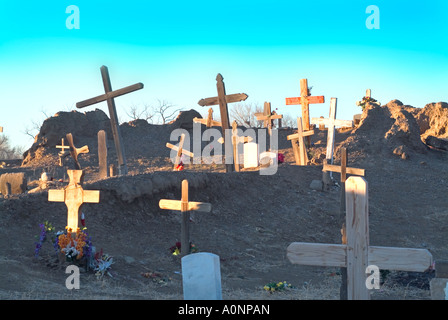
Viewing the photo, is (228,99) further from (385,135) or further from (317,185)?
(385,135)

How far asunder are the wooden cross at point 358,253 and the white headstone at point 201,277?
87 cm

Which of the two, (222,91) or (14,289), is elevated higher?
(222,91)

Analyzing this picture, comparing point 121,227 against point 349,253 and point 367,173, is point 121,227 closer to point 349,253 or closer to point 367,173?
point 349,253

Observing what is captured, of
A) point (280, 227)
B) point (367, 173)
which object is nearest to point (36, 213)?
point (280, 227)

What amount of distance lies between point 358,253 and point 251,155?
47.8 ft

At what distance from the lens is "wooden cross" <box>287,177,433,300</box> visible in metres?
5.88

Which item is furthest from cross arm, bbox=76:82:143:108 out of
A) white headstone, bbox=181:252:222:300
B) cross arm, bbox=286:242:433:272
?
cross arm, bbox=286:242:433:272

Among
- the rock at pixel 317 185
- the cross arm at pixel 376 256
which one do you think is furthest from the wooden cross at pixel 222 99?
the cross arm at pixel 376 256

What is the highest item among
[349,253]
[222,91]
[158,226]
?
Result: [222,91]

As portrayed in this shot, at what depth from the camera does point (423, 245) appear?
15.8 metres

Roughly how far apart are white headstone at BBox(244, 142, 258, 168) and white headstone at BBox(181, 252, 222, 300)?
14.0 meters

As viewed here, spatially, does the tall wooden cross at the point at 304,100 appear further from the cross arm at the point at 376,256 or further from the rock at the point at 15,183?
the cross arm at the point at 376,256

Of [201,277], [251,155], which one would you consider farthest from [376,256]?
[251,155]
